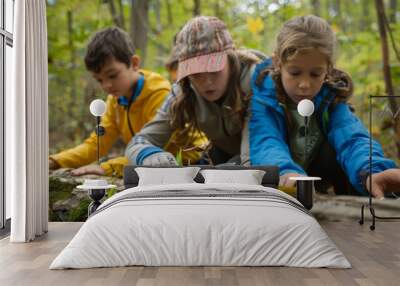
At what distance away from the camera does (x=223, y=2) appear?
633 cm

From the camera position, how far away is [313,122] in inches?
237

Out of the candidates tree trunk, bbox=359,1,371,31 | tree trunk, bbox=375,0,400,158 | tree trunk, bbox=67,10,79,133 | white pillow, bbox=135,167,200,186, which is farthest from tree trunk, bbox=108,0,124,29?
tree trunk, bbox=375,0,400,158

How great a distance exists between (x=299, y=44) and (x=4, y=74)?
2.90 metres

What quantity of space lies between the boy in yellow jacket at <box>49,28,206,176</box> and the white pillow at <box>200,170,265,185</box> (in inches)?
47.1

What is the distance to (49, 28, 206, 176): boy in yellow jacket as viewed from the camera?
623cm

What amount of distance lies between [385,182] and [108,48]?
10.5 feet

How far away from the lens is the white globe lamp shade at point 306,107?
5.74 meters

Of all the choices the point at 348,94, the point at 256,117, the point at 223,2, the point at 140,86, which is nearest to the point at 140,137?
the point at 140,86

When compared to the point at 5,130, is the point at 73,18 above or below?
above

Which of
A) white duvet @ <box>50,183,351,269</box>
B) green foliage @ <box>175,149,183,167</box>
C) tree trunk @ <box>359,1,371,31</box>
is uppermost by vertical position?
tree trunk @ <box>359,1,371,31</box>

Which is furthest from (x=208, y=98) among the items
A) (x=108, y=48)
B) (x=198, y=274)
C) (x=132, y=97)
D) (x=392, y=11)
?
(x=198, y=274)

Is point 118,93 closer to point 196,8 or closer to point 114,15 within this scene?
point 114,15

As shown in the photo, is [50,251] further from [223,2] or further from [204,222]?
[223,2]

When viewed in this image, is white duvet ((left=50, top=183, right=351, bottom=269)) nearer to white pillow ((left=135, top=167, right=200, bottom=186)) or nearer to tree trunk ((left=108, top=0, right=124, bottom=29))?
white pillow ((left=135, top=167, right=200, bottom=186))
